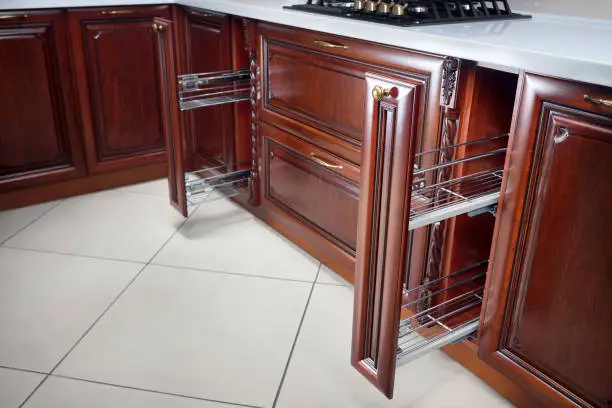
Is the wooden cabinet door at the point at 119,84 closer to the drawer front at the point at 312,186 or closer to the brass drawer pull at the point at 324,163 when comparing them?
the drawer front at the point at 312,186

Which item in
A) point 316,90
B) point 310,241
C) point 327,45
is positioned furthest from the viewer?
point 310,241

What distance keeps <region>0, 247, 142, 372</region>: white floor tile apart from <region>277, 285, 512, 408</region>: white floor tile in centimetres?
67

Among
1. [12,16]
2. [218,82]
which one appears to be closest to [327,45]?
[218,82]

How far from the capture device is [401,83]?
0.99 m

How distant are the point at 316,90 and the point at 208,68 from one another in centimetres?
73

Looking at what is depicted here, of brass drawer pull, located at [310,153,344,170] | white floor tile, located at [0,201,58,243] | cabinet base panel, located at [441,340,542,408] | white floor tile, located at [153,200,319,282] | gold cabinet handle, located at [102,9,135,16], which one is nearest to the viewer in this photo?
cabinet base panel, located at [441,340,542,408]

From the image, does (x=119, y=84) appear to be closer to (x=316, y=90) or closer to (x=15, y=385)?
(x=316, y=90)

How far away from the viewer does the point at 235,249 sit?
84.4 inches

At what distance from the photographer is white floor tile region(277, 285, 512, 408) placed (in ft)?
4.65

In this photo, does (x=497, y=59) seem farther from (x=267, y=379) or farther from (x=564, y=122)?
(x=267, y=379)

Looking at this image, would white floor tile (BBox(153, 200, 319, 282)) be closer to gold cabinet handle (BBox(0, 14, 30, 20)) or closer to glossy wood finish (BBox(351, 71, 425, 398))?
glossy wood finish (BBox(351, 71, 425, 398))

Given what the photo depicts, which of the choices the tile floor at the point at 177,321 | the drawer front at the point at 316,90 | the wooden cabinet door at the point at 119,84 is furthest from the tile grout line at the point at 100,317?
the drawer front at the point at 316,90

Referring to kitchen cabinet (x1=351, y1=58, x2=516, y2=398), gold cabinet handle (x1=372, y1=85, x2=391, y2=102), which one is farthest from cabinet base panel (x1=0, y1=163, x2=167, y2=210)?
gold cabinet handle (x1=372, y1=85, x2=391, y2=102)

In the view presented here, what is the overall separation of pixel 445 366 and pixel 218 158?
A: 136 cm
